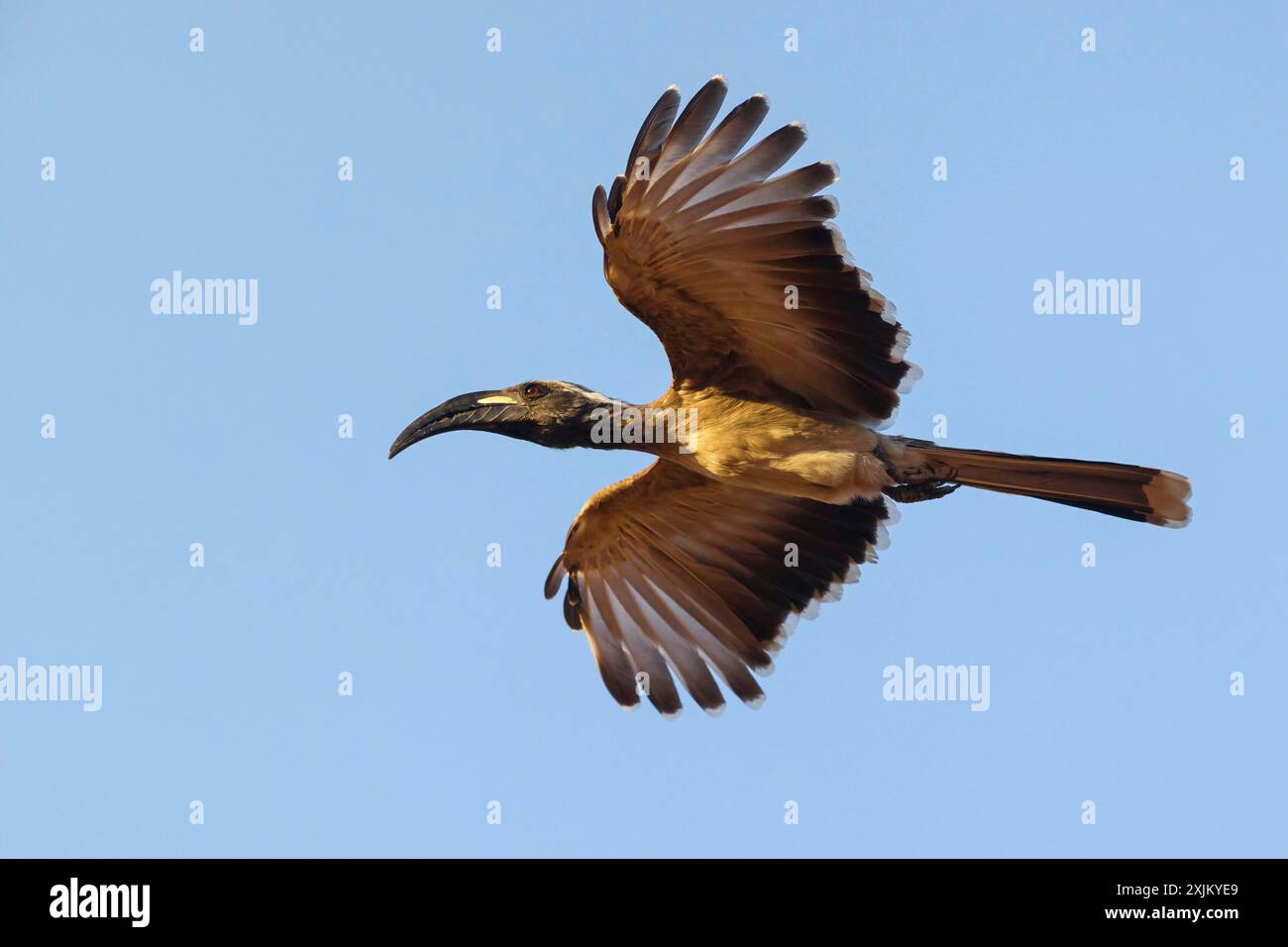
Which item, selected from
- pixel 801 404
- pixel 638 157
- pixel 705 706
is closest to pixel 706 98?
pixel 638 157

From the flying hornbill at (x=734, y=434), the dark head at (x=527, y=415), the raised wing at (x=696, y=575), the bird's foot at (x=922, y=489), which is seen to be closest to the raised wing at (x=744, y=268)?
the flying hornbill at (x=734, y=434)

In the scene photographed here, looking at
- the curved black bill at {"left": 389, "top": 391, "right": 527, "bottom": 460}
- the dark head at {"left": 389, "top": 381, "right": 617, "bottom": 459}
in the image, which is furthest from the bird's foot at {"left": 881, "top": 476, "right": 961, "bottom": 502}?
the curved black bill at {"left": 389, "top": 391, "right": 527, "bottom": 460}

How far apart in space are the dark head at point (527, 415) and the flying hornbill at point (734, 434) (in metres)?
0.01

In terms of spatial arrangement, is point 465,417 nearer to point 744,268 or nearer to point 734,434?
point 734,434

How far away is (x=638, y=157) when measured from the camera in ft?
29.0

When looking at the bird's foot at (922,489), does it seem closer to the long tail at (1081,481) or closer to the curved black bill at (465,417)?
the long tail at (1081,481)

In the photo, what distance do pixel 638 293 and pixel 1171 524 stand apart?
10.6 feet

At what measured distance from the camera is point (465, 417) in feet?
33.8

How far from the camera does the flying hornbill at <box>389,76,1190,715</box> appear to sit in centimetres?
892

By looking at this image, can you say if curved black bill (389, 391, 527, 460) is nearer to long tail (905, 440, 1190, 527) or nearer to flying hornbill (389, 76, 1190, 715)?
flying hornbill (389, 76, 1190, 715)

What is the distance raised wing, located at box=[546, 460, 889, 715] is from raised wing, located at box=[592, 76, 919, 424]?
39.0 inches

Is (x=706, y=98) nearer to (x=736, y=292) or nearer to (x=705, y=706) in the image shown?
(x=736, y=292)

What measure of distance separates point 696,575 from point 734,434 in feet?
4.60

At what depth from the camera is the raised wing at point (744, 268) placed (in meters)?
8.83
